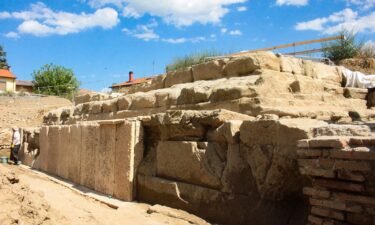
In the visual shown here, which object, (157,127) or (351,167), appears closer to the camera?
(351,167)

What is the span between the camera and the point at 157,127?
5.84 m

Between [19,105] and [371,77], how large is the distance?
23.8 metres

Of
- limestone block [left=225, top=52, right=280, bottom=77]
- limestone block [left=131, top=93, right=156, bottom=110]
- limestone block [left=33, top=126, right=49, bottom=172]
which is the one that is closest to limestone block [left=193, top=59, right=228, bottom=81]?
limestone block [left=225, top=52, right=280, bottom=77]

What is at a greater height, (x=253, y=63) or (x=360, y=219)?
(x=253, y=63)

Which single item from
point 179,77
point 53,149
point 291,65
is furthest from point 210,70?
point 53,149

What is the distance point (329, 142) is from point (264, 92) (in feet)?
6.72

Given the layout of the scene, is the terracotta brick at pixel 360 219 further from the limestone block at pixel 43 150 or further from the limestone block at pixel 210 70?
the limestone block at pixel 43 150

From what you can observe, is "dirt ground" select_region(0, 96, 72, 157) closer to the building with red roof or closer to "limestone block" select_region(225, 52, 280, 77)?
"limestone block" select_region(225, 52, 280, 77)

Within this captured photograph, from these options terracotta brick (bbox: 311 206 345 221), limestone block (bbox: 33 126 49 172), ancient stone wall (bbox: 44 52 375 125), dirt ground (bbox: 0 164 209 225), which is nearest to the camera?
terracotta brick (bbox: 311 206 345 221)

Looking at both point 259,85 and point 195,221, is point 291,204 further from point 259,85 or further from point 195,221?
point 259,85

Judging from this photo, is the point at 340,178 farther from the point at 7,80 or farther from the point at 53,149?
the point at 7,80

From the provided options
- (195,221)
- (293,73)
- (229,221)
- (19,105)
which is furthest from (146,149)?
(19,105)

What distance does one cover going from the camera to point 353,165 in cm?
289

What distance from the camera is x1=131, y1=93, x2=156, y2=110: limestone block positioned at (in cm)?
704
